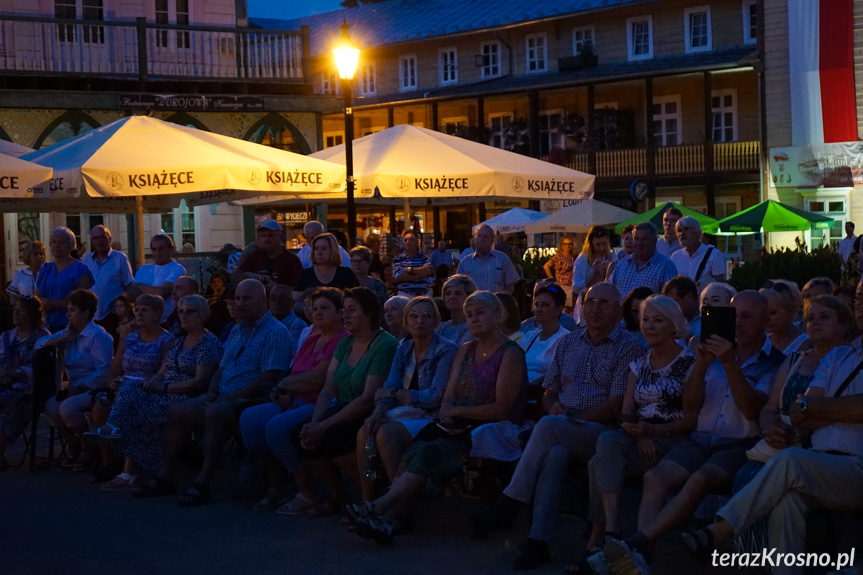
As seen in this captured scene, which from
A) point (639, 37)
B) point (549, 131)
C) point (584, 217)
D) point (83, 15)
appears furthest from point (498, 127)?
point (83, 15)

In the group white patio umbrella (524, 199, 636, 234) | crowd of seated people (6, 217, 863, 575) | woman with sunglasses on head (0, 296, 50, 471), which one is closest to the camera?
crowd of seated people (6, 217, 863, 575)

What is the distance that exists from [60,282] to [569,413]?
20.2 ft

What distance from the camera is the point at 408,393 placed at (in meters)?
7.44

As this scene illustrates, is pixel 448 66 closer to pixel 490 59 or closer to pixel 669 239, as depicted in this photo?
pixel 490 59

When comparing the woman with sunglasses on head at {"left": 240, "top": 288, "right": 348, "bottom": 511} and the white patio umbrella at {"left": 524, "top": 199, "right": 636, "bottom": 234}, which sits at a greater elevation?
the white patio umbrella at {"left": 524, "top": 199, "right": 636, "bottom": 234}

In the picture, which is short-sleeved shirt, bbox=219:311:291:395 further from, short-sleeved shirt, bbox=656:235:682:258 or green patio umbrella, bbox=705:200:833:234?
green patio umbrella, bbox=705:200:833:234

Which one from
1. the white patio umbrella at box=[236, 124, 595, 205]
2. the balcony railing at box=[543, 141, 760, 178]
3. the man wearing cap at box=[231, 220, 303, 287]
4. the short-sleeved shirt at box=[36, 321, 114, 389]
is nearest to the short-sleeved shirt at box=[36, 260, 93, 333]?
the short-sleeved shirt at box=[36, 321, 114, 389]

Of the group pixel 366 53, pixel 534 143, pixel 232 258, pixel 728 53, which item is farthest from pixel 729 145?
pixel 232 258

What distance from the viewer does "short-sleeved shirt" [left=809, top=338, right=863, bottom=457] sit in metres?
5.42

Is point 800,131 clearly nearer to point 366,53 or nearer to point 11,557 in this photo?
point 366,53

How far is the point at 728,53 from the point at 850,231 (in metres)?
13.6

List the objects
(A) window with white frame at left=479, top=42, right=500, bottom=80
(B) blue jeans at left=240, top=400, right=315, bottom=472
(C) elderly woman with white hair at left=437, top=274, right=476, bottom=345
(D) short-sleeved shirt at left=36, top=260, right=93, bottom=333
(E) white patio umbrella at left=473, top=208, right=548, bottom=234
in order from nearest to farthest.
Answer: (B) blue jeans at left=240, top=400, right=315, bottom=472
(C) elderly woman with white hair at left=437, top=274, right=476, bottom=345
(D) short-sleeved shirt at left=36, top=260, right=93, bottom=333
(E) white patio umbrella at left=473, top=208, right=548, bottom=234
(A) window with white frame at left=479, top=42, right=500, bottom=80

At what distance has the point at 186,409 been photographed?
857 centimetres

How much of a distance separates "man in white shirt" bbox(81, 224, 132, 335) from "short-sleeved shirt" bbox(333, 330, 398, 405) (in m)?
4.27
